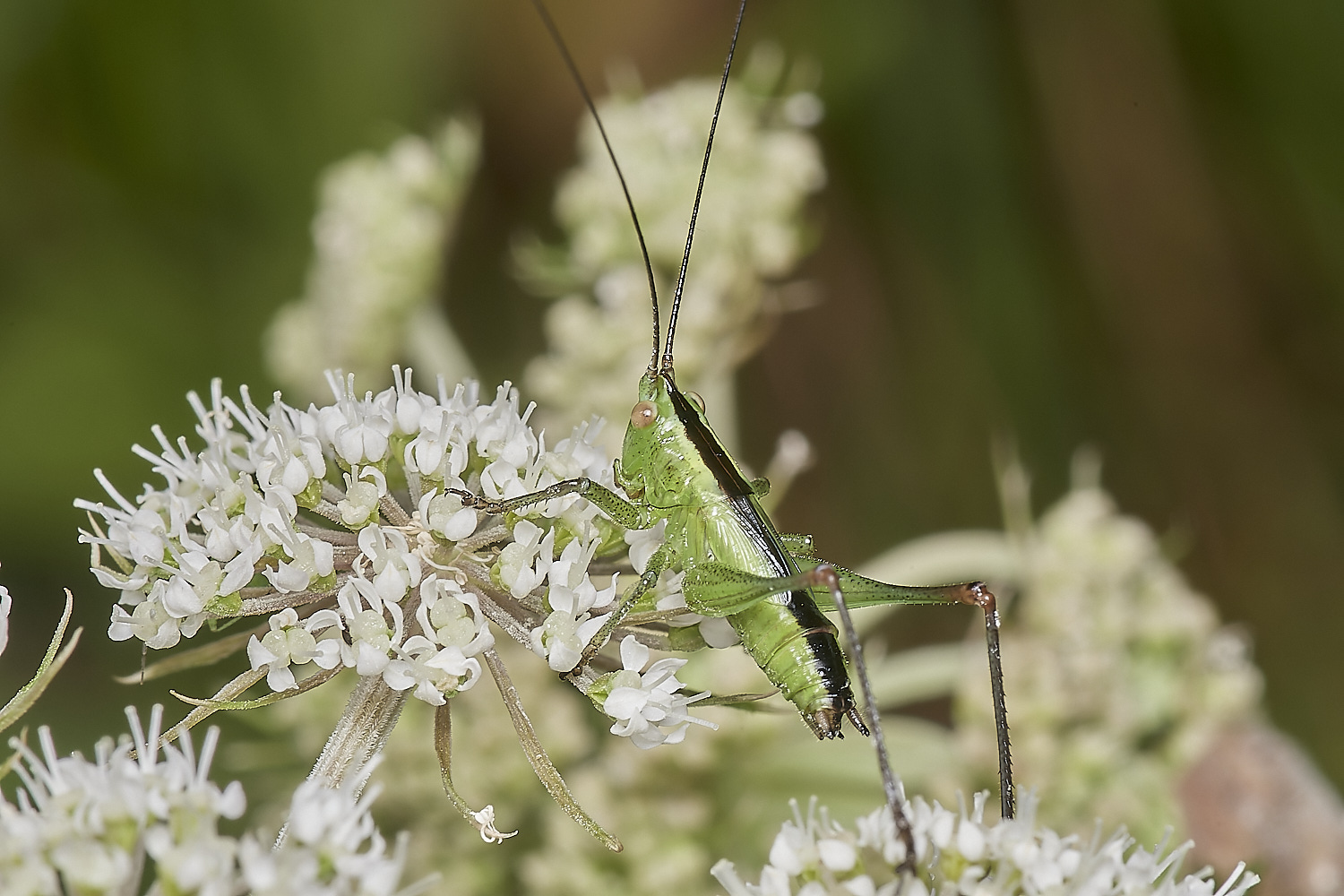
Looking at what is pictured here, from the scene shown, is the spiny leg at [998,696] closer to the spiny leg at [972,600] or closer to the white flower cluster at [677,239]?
the spiny leg at [972,600]

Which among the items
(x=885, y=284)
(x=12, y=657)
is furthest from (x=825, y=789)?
(x=12, y=657)

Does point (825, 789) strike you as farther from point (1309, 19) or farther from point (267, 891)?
point (1309, 19)

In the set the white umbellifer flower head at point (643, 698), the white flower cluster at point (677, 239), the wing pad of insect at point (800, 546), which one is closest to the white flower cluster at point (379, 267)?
the white flower cluster at point (677, 239)

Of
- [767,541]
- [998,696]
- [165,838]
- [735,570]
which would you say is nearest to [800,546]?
[767,541]

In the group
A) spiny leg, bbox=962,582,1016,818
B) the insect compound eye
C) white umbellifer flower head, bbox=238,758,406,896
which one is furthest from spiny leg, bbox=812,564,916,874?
white umbellifer flower head, bbox=238,758,406,896

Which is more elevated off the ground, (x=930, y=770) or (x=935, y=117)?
(x=935, y=117)

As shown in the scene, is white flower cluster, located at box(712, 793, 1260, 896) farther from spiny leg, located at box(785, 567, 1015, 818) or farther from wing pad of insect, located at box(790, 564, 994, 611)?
→ wing pad of insect, located at box(790, 564, 994, 611)

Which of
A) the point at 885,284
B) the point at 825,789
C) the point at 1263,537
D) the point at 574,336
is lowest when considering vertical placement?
the point at 825,789
